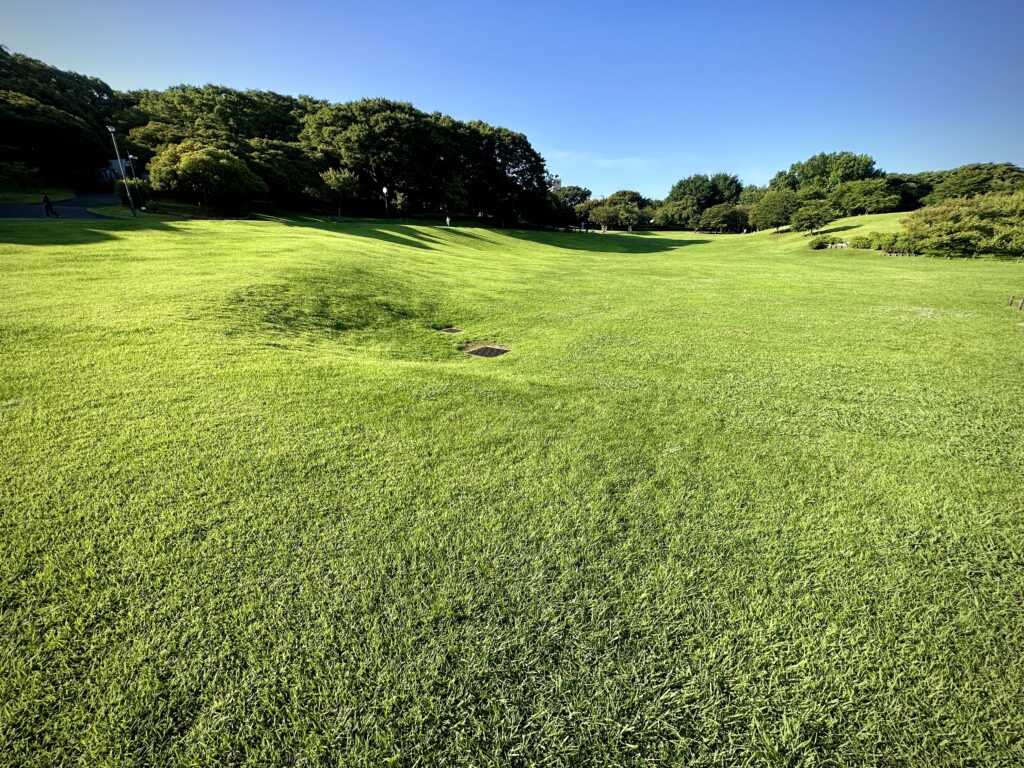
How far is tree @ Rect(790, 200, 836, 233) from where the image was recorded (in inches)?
1772

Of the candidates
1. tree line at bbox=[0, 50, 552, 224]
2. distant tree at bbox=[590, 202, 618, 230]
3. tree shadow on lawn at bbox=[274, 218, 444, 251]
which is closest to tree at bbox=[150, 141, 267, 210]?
tree line at bbox=[0, 50, 552, 224]

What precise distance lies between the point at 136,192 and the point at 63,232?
63.6 feet

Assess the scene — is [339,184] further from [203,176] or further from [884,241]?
[884,241]

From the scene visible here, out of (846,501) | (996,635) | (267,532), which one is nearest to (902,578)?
(996,635)

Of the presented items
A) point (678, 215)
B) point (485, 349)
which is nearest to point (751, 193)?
point (678, 215)

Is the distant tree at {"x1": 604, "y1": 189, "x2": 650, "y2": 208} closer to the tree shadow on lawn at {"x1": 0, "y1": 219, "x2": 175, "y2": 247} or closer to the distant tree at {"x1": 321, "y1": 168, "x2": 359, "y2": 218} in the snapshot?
the distant tree at {"x1": 321, "y1": 168, "x2": 359, "y2": 218}

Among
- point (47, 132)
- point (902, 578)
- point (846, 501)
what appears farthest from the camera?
point (47, 132)

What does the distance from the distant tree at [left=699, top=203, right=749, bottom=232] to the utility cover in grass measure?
78.6 m

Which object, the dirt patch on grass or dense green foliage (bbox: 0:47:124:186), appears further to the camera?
dense green foliage (bbox: 0:47:124:186)

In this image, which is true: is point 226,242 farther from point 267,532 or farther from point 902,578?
point 902,578

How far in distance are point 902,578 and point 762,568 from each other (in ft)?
3.39

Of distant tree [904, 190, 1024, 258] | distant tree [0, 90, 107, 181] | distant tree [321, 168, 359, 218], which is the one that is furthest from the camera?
distant tree [321, 168, 359, 218]

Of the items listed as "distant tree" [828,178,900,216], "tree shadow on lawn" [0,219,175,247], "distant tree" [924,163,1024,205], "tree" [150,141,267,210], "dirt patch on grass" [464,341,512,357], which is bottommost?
"dirt patch on grass" [464,341,512,357]

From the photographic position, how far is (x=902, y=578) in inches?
117
